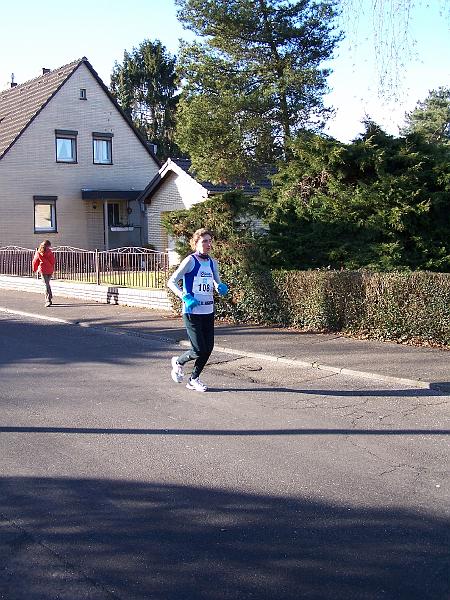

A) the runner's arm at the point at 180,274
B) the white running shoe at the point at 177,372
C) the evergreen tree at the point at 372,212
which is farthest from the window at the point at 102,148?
the runner's arm at the point at 180,274

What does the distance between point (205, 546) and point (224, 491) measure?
925 millimetres

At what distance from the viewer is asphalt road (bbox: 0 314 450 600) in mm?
3908

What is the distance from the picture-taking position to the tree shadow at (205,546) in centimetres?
380

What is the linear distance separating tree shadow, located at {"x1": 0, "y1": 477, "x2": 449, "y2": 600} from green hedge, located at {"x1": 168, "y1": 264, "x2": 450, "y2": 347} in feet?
20.9

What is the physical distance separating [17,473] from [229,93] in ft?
54.8

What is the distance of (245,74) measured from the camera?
69.5 ft

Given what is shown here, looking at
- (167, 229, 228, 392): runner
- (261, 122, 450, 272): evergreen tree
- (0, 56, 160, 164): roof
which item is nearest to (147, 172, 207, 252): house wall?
(0, 56, 160, 164): roof

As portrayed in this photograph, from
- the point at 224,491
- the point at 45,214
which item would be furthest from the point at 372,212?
the point at 45,214

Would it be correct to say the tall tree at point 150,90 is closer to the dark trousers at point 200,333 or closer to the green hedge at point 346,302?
the green hedge at point 346,302

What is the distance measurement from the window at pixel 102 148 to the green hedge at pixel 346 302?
2250 centimetres


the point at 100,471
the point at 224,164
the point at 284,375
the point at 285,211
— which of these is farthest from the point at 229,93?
the point at 100,471

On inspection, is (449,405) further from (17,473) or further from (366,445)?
(17,473)

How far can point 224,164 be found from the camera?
70.6 ft

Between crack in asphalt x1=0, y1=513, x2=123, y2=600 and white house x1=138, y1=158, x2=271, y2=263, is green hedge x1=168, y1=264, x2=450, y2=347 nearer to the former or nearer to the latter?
crack in asphalt x1=0, y1=513, x2=123, y2=600
